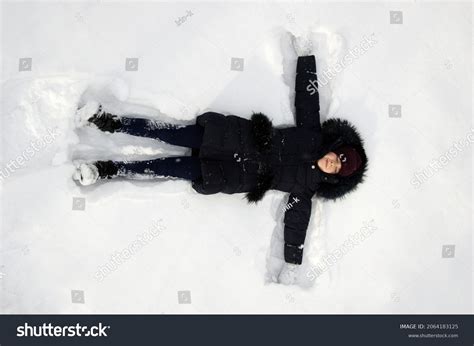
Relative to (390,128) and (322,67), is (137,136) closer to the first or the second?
(322,67)

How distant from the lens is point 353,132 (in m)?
2.74

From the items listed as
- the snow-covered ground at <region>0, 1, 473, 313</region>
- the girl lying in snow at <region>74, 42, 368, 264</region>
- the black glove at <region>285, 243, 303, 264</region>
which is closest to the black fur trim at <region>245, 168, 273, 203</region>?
the girl lying in snow at <region>74, 42, 368, 264</region>

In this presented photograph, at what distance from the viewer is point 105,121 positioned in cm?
259

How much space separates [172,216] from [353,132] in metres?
1.37

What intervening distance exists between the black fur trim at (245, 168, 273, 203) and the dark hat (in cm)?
44

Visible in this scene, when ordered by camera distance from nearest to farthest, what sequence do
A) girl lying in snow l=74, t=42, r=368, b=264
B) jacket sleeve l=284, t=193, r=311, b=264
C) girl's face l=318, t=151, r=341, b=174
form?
girl's face l=318, t=151, r=341, b=174
girl lying in snow l=74, t=42, r=368, b=264
jacket sleeve l=284, t=193, r=311, b=264

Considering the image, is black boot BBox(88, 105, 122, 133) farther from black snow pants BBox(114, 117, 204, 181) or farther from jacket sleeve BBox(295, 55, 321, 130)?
jacket sleeve BBox(295, 55, 321, 130)

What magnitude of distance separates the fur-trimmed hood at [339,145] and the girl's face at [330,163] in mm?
143

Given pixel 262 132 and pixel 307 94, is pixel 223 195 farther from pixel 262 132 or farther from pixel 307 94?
pixel 307 94

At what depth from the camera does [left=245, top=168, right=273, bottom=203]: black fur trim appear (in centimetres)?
265

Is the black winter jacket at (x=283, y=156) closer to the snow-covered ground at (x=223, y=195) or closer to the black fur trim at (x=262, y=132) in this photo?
the black fur trim at (x=262, y=132)

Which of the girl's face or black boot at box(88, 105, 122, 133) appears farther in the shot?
black boot at box(88, 105, 122, 133)

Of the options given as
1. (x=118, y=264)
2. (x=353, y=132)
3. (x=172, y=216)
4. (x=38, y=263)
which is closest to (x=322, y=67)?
(x=353, y=132)

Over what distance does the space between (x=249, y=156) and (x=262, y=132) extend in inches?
6.8
